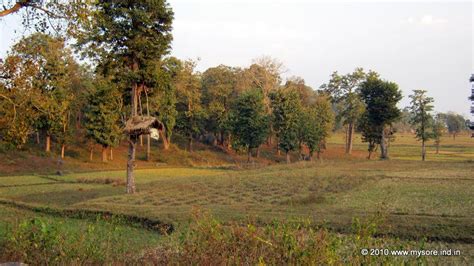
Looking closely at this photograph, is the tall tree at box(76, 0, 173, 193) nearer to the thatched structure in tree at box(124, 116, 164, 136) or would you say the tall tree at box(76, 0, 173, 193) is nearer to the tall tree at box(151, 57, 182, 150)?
the thatched structure in tree at box(124, 116, 164, 136)

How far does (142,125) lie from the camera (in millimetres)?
22359

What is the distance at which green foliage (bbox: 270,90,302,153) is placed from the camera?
5762 centimetres

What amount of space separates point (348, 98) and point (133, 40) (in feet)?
183

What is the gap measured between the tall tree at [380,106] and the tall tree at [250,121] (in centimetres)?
1586

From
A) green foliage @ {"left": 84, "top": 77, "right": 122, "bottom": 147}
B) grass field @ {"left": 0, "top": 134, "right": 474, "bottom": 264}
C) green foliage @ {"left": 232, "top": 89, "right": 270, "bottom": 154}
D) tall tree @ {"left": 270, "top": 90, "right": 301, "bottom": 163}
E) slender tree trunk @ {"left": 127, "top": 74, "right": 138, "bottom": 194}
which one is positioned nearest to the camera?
grass field @ {"left": 0, "top": 134, "right": 474, "bottom": 264}

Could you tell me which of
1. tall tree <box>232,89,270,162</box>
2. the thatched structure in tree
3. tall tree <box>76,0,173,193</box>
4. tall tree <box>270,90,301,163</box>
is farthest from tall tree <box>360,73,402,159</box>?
the thatched structure in tree

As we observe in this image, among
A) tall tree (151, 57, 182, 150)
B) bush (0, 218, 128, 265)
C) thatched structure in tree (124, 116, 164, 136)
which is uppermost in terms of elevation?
tall tree (151, 57, 182, 150)

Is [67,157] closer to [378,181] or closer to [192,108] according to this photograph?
[192,108]

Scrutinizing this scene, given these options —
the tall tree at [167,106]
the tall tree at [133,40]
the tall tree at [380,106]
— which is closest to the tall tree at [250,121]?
the tall tree at [167,106]

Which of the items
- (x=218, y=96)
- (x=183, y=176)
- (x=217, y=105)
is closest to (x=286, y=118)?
(x=217, y=105)

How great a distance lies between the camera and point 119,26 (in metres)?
23.8

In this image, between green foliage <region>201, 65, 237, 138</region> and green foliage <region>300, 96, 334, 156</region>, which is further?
green foliage <region>201, 65, 237, 138</region>

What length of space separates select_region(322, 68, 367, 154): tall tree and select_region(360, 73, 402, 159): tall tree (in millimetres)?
7794

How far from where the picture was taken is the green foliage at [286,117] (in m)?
57.6
